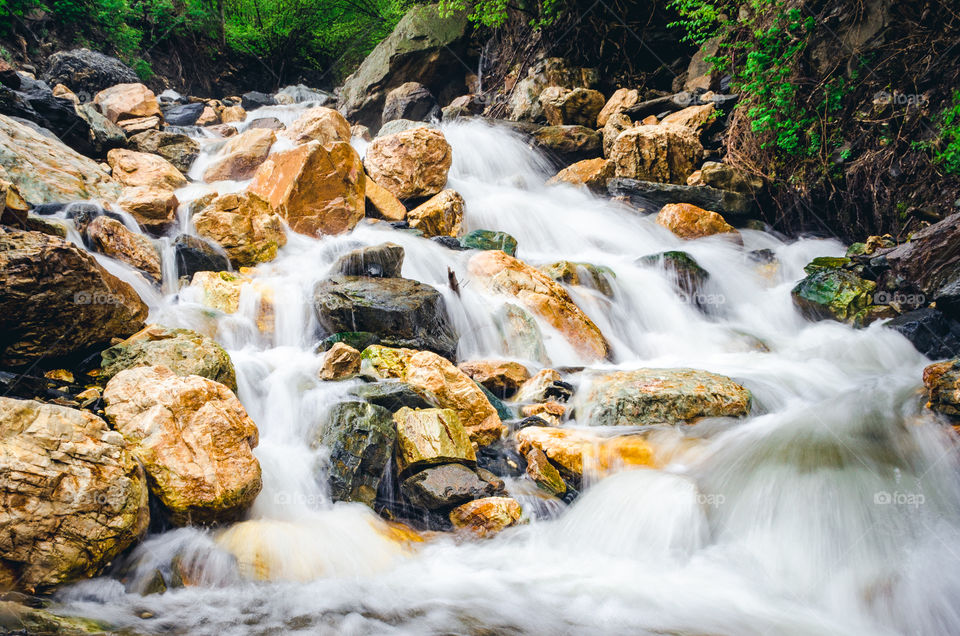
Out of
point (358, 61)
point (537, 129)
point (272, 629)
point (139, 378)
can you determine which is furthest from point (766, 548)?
point (358, 61)

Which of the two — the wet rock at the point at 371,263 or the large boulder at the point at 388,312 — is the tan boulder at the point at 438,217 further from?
the large boulder at the point at 388,312

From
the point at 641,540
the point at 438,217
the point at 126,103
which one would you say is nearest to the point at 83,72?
the point at 126,103

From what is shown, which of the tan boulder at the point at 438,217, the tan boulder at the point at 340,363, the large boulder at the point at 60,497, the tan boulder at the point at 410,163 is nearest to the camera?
the large boulder at the point at 60,497

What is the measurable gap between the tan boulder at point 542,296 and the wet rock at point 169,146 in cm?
710

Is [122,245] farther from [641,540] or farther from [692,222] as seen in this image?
[692,222]

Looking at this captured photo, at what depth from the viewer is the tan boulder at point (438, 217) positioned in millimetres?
9156

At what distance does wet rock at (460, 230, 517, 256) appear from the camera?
341 inches

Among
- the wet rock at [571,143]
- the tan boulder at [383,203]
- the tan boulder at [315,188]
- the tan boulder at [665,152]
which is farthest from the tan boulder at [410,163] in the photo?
the tan boulder at [665,152]

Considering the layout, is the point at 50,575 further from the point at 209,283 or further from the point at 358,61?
the point at 358,61

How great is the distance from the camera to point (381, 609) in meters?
2.62

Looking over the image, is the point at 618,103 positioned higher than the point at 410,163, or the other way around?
the point at 618,103

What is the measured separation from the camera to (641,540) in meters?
3.41

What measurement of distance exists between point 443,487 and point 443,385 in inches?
44.9

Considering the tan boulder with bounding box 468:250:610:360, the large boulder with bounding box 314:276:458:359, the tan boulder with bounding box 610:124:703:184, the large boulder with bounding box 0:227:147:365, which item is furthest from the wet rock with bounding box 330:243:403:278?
the tan boulder with bounding box 610:124:703:184
